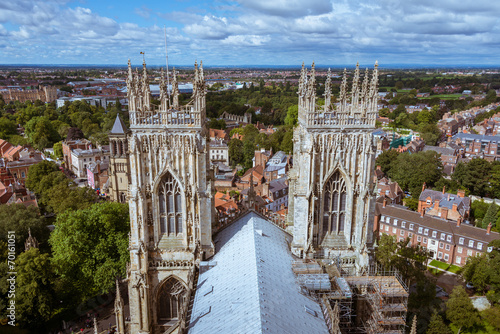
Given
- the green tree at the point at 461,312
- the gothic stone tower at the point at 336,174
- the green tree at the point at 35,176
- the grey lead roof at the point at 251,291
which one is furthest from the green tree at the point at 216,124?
the gothic stone tower at the point at 336,174

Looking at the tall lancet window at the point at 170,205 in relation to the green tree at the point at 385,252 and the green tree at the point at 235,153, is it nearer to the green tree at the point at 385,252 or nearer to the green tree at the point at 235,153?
the green tree at the point at 385,252

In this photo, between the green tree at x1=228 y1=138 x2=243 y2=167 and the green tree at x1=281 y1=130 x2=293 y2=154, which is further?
the green tree at x1=228 y1=138 x2=243 y2=167

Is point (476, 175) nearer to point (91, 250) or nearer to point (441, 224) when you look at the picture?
point (441, 224)

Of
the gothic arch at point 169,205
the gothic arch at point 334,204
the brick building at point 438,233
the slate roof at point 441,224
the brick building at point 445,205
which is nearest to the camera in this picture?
the gothic arch at point 169,205

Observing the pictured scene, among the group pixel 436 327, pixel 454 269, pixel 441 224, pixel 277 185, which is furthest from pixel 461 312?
pixel 277 185

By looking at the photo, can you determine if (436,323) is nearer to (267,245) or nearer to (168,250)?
(267,245)

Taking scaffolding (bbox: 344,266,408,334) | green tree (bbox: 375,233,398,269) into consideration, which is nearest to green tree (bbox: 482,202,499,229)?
green tree (bbox: 375,233,398,269)

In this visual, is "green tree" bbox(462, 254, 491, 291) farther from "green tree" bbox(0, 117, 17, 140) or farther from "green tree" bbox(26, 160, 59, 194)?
"green tree" bbox(0, 117, 17, 140)
